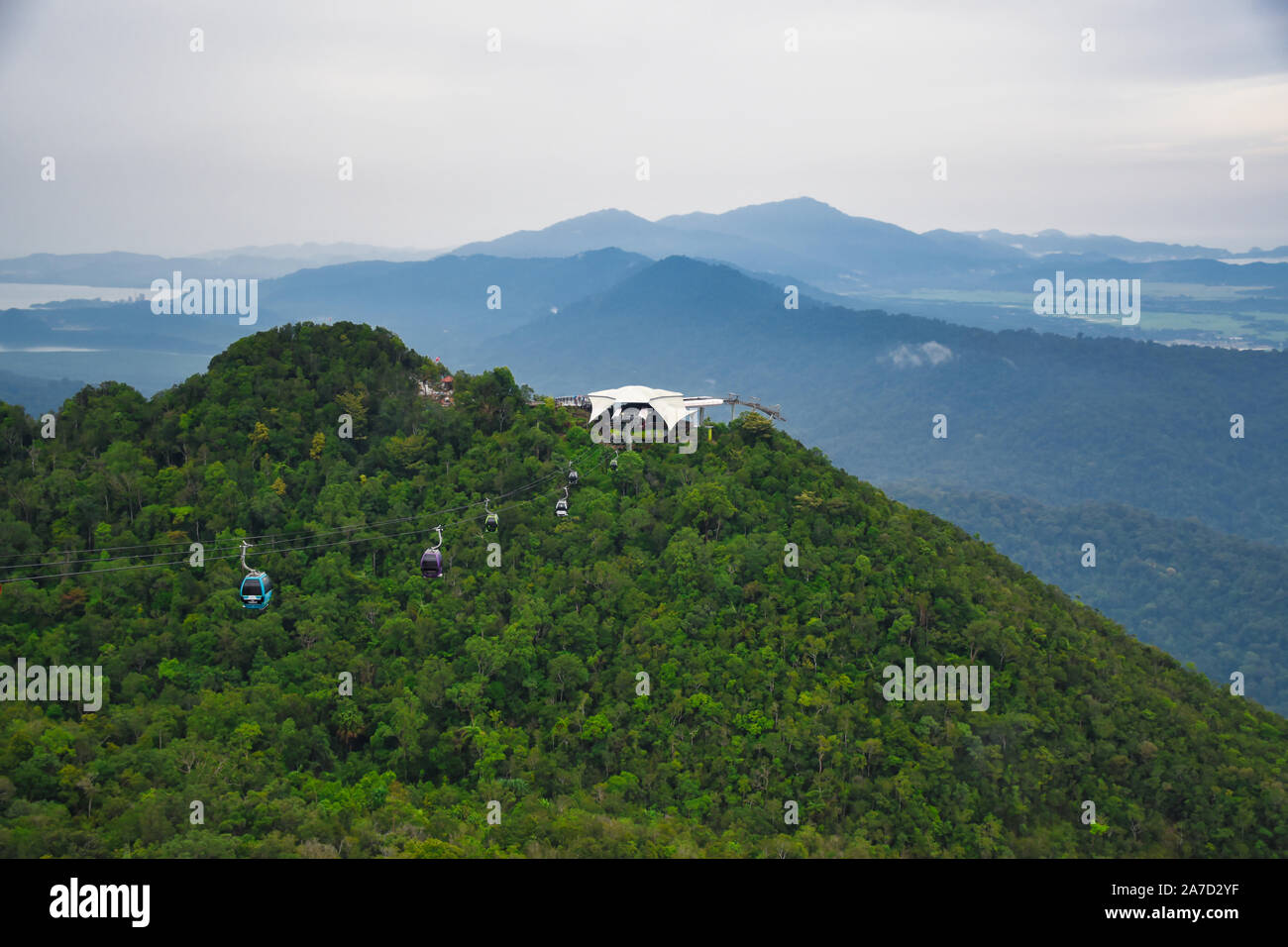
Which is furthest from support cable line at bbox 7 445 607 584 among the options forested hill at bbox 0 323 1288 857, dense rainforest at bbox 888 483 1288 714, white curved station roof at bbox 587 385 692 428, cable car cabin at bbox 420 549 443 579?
dense rainforest at bbox 888 483 1288 714

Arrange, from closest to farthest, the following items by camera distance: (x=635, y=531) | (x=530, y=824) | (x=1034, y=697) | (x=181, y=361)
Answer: (x=530, y=824) < (x=1034, y=697) < (x=635, y=531) < (x=181, y=361)

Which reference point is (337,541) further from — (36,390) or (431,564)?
(36,390)

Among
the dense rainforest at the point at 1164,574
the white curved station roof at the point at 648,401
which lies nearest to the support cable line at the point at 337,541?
the white curved station roof at the point at 648,401

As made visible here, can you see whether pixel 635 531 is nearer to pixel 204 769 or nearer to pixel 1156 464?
pixel 204 769

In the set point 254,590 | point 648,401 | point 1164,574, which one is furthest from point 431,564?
point 1164,574

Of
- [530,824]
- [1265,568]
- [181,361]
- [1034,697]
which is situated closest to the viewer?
[530,824]

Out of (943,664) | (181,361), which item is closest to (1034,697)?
(943,664)

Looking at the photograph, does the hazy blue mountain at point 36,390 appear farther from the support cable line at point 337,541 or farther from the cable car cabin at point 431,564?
the cable car cabin at point 431,564

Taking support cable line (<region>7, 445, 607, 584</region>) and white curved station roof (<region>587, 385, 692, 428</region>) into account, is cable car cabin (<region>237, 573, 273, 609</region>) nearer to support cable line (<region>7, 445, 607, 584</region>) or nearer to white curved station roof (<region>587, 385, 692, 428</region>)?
support cable line (<region>7, 445, 607, 584</region>)
